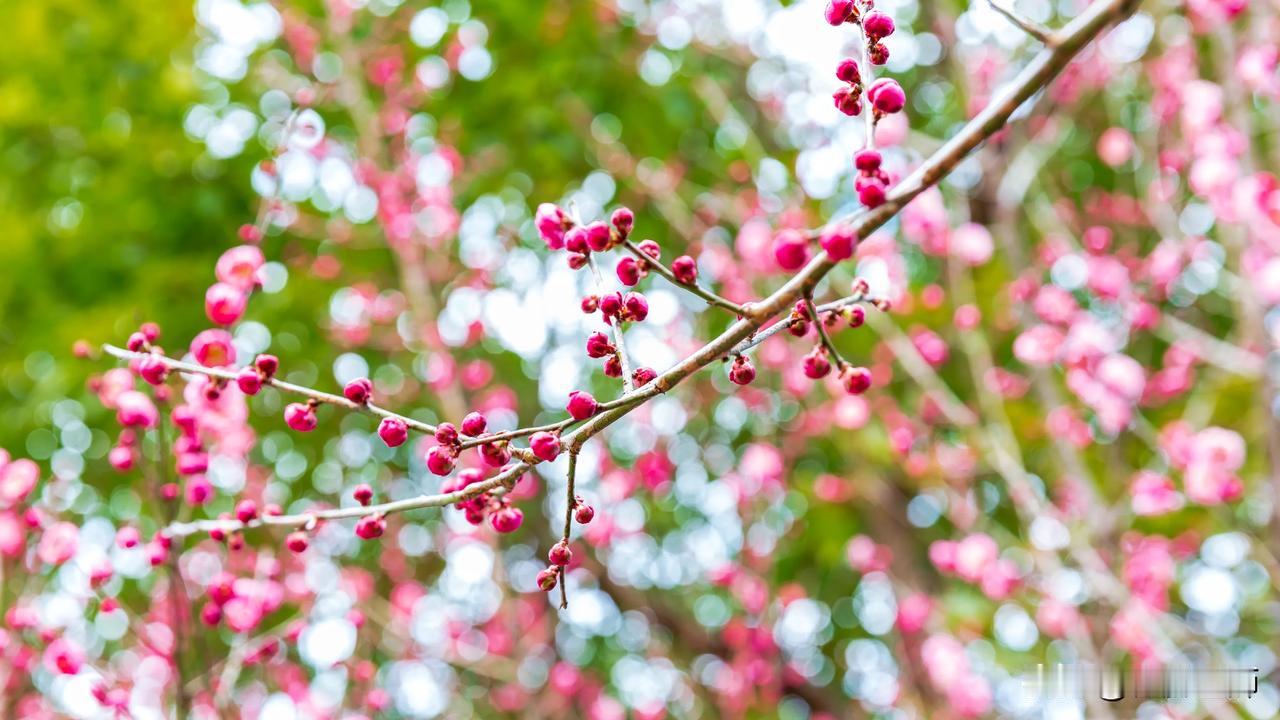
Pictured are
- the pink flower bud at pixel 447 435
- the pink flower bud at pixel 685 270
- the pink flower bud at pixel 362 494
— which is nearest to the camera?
the pink flower bud at pixel 685 270

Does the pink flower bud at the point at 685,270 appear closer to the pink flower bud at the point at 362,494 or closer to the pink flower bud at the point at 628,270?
the pink flower bud at the point at 628,270

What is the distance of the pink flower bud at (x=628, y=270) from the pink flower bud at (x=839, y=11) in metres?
0.41

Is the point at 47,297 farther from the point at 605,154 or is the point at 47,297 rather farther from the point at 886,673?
the point at 886,673

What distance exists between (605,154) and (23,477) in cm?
295

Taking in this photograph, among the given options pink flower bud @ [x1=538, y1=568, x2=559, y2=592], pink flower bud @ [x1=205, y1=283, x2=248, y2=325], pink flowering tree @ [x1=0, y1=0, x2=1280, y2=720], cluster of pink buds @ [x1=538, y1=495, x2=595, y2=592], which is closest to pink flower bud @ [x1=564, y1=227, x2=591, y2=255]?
cluster of pink buds @ [x1=538, y1=495, x2=595, y2=592]

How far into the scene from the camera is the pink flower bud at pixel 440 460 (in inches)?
44.8

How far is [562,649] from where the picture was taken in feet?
20.1

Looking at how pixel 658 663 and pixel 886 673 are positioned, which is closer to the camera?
pixel 658 663

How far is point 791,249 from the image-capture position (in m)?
0.97

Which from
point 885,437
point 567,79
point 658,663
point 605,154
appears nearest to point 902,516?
point 885,437

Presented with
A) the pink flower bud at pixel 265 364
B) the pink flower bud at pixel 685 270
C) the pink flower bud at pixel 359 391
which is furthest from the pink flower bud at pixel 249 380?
the pink flower bud at pixel 685 270

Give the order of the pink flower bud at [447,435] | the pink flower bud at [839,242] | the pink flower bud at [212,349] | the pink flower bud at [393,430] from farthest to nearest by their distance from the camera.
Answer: the pink flower bud at [212,349] < the pink flower bud at [393,430] < the pink flower bud at [447,435] < the pink flower bud at [839,242]

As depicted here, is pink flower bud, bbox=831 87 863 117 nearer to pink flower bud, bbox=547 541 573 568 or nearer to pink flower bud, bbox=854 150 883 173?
pink flower bud, bbox=854 150 883 173

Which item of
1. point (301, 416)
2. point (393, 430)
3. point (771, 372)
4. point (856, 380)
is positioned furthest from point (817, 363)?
point (771, 372)
